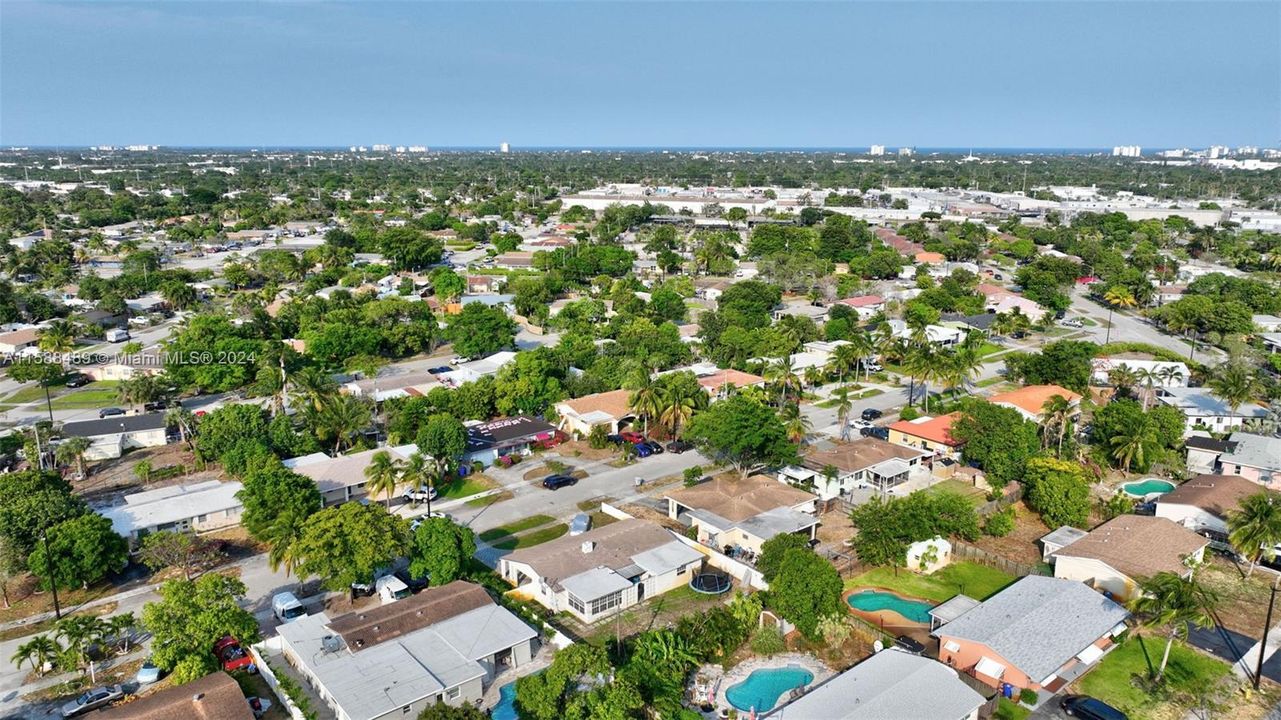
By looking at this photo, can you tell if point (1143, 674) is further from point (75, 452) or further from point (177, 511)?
point (75, 452)

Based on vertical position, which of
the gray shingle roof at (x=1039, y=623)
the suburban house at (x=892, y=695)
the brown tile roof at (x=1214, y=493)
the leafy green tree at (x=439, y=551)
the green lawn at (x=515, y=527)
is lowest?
the green lawn at (x=515, y=527)

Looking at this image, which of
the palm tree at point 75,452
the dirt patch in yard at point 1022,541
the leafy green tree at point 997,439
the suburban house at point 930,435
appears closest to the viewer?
the dirt patch in yard at point 1022,541

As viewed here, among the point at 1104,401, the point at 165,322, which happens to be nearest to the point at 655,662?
the point at 1104,401

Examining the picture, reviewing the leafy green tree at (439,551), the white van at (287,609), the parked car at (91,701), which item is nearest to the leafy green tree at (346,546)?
the leafy green tree at (439,551)

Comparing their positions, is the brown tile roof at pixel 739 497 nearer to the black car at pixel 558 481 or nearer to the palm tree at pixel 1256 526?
the black car at pixel 558 481

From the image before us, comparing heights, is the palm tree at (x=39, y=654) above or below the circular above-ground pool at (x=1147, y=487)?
above

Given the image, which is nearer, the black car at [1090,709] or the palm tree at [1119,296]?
the black car at [1090,709]
